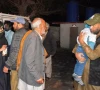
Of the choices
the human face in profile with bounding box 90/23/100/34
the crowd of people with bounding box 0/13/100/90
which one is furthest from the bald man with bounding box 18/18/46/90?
the human face in profile with bounding box 90/23/100/34

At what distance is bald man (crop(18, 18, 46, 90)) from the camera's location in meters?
3.21

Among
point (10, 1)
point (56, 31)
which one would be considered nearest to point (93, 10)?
point (56, 31)

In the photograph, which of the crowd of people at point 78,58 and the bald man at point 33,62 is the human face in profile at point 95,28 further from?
the bald man at point 33,62

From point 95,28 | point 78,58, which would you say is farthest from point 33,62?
point 95,28

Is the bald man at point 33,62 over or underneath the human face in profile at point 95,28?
underneath

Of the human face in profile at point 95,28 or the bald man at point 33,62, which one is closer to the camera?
the human face in profile at point 95,28

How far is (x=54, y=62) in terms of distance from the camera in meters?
9.71

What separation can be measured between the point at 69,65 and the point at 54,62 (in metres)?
0.95

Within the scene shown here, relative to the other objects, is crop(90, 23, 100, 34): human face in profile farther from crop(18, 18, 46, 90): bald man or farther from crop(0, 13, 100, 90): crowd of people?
crop(18, 18, 46, 90): bald man

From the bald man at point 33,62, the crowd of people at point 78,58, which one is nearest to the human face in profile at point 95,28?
the crowd of people at point 78,58

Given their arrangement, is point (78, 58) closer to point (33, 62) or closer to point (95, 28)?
point (95, 28)

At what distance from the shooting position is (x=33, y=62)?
3.23 meters

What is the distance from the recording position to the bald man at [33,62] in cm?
321

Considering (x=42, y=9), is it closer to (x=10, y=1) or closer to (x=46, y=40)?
(x=10, y=1)
